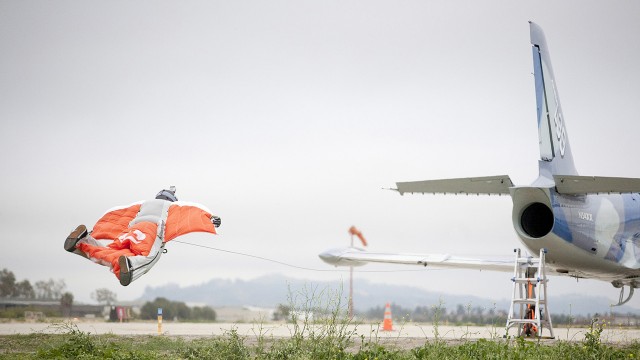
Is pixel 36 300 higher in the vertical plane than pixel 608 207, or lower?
lower

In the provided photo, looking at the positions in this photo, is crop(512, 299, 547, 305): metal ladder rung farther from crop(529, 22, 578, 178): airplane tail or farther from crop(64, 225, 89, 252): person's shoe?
crop(64, 225, 89, 252): person's shoe

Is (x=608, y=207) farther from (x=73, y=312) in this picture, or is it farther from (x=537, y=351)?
(x=73, y=312)

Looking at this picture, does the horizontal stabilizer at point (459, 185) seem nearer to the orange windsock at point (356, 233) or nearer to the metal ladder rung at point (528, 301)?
the metal ladder rung at point (528, 301)

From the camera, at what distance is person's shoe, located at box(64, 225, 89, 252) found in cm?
1143

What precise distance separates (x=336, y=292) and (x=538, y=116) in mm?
10738

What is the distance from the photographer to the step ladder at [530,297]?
17.1 meters

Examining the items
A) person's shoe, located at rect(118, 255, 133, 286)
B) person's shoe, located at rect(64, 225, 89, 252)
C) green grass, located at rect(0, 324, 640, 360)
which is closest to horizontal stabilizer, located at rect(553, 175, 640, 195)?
green grass, located at rect(0, 324, 640, 360)

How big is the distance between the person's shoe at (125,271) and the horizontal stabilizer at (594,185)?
439 inches

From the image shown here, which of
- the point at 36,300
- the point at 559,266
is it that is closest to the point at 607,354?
the point at 559,266

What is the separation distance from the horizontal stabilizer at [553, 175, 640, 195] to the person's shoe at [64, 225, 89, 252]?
11.6 m

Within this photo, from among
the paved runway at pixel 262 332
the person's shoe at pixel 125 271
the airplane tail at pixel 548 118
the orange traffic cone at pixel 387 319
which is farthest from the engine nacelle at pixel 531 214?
the person's shoe at pixel 125 271

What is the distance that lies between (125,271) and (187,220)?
152cm

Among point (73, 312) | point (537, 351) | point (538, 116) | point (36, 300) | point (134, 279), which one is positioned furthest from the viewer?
point (73, 312)

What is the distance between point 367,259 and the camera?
81.8 ft
